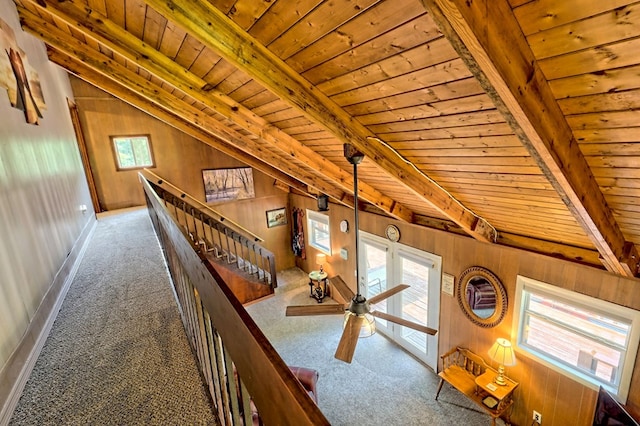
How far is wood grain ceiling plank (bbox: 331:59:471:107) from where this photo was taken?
1.45 m

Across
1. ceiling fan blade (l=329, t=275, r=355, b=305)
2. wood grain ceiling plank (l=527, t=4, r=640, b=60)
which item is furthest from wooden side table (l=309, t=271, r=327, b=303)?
wood grain ceiling plank (l=527, t=4, r=640, b=60)

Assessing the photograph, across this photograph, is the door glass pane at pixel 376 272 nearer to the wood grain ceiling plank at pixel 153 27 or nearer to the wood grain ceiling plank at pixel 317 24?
the wood grain ceiling plank at pixel 317 24

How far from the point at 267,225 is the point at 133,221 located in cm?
374

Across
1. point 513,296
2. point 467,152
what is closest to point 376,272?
point 513,296

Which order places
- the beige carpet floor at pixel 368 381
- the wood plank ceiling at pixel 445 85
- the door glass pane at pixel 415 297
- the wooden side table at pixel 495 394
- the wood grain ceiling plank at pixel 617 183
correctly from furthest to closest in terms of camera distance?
the door glass pane at pixel 415 297, the beige carpet floor at pixel 368 381, the wooden side table at pixel 495 394, the wood grain ceiling plank at pixel 617 183, the wood plank ceiling at pixel 445 85

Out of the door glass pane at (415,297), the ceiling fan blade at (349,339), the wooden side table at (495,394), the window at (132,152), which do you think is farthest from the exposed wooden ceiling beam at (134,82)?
the wooden side table at (495,394)

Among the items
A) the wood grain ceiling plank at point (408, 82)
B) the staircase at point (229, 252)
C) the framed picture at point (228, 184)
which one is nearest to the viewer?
the wood grain ceiling plank at point (408, 82)

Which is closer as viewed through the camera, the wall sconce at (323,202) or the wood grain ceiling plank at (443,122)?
the wood grain ceiling plank at (443,122)

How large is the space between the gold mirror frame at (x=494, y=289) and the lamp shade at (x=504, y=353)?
29cm

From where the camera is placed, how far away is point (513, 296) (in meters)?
3.55

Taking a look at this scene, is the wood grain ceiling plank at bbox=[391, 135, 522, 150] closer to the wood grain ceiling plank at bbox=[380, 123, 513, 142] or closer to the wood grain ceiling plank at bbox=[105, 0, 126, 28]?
the wood grain ceiling plank at bbox=[380, 123, 513, 142]

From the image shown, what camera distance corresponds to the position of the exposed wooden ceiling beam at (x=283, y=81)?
5.47 ft

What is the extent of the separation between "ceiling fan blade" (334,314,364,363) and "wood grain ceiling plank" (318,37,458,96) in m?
1.98

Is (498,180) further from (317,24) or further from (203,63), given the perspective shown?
(203,63)
